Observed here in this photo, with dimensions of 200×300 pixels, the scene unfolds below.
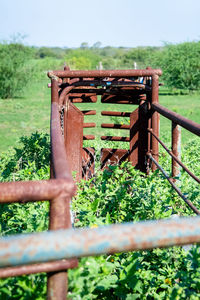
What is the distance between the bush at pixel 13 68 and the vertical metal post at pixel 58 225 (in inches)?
881

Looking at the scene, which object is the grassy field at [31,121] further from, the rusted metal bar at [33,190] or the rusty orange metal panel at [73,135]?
the rusted metal bar at [33,190]

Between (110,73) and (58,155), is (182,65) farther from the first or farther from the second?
(58,155)

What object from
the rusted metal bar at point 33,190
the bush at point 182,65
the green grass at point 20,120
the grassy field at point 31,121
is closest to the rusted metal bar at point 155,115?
the rusted metal bar at point 33,190

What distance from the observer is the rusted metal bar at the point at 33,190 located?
0.96 m

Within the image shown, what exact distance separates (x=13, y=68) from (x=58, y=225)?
77.3 ft

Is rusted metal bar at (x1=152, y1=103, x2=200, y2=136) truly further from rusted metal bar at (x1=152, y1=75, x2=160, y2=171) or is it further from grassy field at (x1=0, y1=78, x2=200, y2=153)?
grassy field at (x1=0, y1=78, x2=200, y2=153)

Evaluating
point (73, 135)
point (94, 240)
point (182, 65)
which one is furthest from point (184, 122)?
point (182, 65)

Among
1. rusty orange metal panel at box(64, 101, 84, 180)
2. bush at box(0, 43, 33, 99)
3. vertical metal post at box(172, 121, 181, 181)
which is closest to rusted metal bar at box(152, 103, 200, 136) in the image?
vertical metal post at box(172, 121, 181, 181)

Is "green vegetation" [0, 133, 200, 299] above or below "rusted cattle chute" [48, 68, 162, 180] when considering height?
below

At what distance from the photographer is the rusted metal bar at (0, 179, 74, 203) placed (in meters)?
0.96

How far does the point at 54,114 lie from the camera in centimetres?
251

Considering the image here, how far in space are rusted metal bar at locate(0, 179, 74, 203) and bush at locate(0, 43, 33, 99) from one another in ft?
73.3

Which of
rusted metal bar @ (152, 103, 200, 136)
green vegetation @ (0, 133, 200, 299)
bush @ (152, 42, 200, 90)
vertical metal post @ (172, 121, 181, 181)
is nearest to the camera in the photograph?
green vegetation @ (0, 133, 200, 299)

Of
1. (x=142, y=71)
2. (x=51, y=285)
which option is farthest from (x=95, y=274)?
(x=142, y=71)
